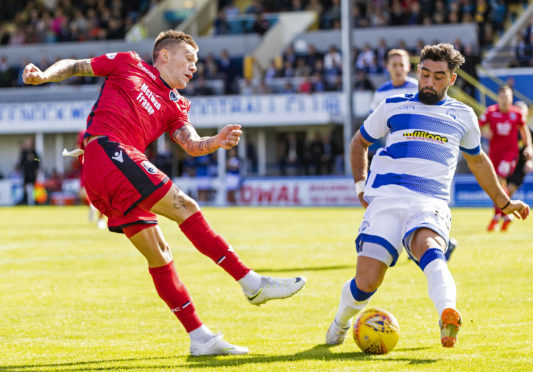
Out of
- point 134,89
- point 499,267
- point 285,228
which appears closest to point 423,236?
point 134,89

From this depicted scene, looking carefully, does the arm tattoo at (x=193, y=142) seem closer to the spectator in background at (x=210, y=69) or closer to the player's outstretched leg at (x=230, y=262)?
the player's outstretched leg at (x=230, y=262)

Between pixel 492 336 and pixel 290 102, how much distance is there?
2778cm

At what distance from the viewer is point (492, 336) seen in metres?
6.51

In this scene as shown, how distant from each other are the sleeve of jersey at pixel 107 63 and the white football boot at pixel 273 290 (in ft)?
5.69

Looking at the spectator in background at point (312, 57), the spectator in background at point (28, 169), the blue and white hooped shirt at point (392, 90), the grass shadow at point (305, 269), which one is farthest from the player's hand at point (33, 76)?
the spectator in background at point (312, 57)

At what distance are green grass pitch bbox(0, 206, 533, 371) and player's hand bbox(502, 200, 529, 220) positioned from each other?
2.82 ft

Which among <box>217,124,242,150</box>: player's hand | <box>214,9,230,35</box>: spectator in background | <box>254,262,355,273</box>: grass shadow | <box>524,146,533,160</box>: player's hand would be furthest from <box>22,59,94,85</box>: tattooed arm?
<box>214,9,230,35</box>: spectator in background

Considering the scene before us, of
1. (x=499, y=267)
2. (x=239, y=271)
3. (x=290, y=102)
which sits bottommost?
(x=290, y=102)

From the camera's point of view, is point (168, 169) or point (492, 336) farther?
point (168, 169)

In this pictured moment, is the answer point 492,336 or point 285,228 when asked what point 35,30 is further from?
point 492,336

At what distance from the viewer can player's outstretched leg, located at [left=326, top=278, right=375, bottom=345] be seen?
19.8 feet

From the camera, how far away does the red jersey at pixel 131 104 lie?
239 inches

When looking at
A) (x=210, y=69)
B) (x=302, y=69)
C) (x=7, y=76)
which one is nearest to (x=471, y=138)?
(x=302, y=69)

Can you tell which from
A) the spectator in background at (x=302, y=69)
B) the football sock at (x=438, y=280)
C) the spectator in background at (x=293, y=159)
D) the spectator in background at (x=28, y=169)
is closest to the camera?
the football sock at (x=438, y=280)
